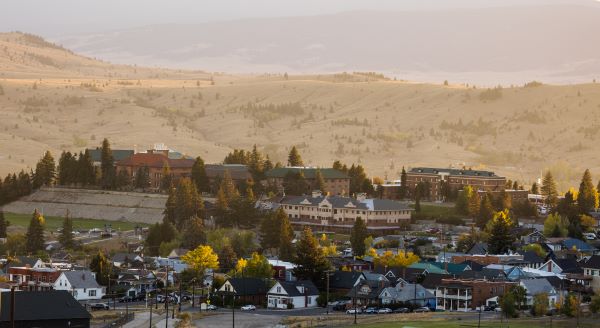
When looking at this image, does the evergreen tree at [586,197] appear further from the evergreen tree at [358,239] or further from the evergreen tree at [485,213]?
the evergreen tree at [358,239]

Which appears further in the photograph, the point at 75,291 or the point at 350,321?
the point at 75,291

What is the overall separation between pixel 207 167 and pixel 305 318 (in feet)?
209

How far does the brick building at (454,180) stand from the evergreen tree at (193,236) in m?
33.3

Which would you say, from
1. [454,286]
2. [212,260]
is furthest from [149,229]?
[454,286]

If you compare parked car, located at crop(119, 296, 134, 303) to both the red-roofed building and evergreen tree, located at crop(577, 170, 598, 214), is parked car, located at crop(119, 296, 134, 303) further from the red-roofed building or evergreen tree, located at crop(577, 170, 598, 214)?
the red-roofed building

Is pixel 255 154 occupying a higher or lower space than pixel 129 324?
higher

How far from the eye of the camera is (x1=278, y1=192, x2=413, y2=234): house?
129m

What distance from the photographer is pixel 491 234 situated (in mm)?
114500

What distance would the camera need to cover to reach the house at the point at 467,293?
306 feet

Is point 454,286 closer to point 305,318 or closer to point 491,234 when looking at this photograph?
point 305,318

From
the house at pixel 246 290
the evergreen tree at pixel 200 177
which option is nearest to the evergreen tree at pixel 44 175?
the evergreen tree at pixel 200 177

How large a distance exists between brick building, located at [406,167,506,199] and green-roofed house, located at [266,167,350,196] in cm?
609

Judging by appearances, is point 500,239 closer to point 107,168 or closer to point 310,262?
point 310,262

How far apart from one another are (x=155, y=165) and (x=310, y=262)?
52907 mm
